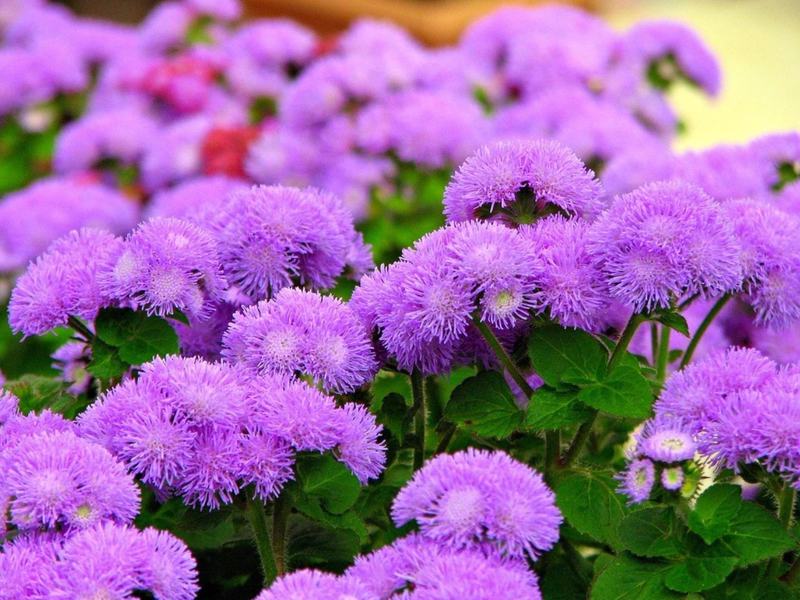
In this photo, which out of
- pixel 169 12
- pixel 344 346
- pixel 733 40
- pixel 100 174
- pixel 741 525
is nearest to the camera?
pixel 741 525

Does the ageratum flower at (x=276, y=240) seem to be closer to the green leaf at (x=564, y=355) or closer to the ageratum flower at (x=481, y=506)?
the green leaf at (x=564, y=355)

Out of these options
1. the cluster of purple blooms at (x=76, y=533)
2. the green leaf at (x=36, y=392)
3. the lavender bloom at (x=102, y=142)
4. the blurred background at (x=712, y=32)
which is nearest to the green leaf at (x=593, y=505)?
the cluster of purple blooms at (x=76, y=533)

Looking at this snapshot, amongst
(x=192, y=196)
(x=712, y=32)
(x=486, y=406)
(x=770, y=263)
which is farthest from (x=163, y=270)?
(x=712, y=32)

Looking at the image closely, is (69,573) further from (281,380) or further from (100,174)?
(100,174)

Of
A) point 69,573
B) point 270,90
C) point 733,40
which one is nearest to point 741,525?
point 69,573

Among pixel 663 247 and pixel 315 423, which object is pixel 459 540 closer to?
pixel 315 423

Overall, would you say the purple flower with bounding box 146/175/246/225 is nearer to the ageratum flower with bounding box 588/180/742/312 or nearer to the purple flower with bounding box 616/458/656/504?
the ageratum flower with bounding box 588/180/742/312
